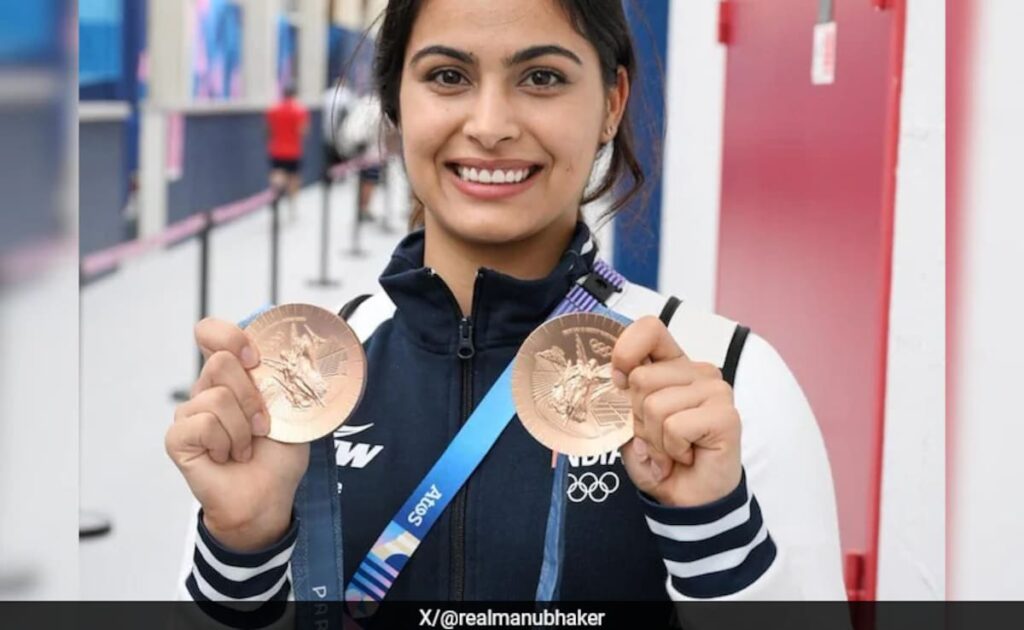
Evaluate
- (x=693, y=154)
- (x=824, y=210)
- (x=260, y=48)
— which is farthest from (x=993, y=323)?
(x=260, y=48)

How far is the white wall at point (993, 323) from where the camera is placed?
1220 millimetres

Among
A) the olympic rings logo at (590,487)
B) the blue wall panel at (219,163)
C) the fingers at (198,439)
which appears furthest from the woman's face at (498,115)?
the blue wall panel at (219,163)

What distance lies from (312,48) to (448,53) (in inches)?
885

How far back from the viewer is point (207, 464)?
1.38 meters

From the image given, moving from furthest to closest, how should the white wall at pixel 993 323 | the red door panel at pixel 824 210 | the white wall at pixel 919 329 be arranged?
the red door panel at pixel 824 210
the white wall at pixel 919 329
the white wall at pixel 993 323

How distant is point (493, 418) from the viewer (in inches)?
62.6

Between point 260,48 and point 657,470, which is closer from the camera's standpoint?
point 657,470

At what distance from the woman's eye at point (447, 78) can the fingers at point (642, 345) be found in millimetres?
445

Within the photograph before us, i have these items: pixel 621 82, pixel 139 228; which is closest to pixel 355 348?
pixel 621 82

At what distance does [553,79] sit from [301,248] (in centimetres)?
1346

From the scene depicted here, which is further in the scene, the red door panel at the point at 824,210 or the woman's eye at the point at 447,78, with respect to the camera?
the red door panel at the point at 824,210

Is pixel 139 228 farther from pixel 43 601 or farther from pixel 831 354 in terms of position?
pixel 43 601

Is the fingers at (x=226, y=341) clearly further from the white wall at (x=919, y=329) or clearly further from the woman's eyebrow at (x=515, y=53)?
the white wall at (x=919, y=329)

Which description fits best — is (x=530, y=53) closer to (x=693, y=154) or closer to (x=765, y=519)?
(x=765, y=519)
